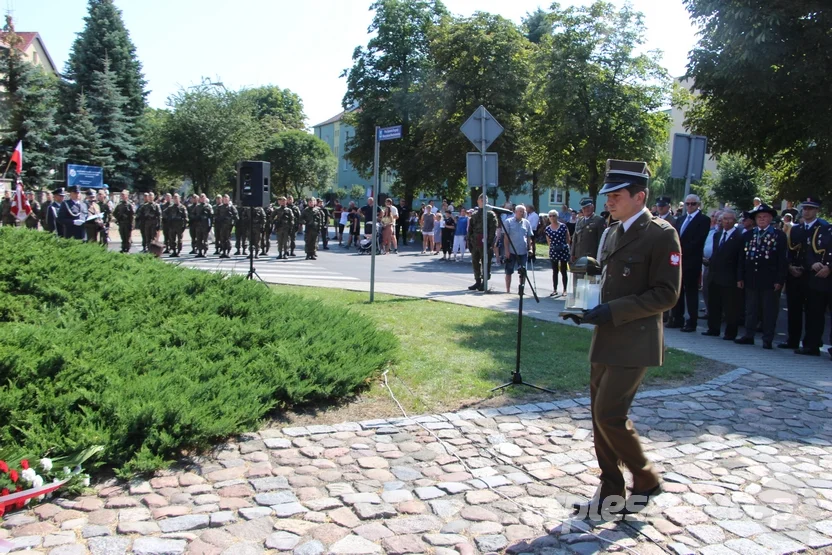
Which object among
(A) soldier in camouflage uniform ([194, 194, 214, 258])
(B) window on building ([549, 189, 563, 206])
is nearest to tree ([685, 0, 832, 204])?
(A) soldier in camouflage uniform ([194, 194, 214, 258])

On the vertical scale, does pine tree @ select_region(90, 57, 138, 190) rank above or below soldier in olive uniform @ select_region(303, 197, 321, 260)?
above

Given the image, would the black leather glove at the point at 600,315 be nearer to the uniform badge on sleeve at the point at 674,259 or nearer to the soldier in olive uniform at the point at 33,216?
the uniform badge on sleeve at the point at 674,259

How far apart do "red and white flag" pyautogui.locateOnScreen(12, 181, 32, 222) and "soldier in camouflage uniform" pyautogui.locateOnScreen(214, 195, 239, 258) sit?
662 cm

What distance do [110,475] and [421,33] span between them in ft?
140

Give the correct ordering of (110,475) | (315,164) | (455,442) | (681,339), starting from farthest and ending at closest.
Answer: (315,164) < (681,339) < (455,442) < (110,475)

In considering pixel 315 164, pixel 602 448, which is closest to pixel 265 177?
pixel 602 448

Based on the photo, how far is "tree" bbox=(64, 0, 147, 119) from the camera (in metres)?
45.4

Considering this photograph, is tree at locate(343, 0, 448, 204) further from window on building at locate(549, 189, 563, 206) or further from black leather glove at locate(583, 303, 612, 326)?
black leather glove at locate(583, 303, 612, 326)

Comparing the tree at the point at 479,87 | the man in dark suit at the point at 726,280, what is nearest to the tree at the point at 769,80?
the man in dark suit at the point at 726,280

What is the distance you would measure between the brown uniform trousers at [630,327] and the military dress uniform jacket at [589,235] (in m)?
7.09

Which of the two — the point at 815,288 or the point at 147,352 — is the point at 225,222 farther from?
the point at 815,288

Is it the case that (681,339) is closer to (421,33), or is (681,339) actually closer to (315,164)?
(421,33)

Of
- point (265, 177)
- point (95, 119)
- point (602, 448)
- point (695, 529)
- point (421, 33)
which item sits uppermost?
point (421, 33)

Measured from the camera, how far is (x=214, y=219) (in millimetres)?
22562
